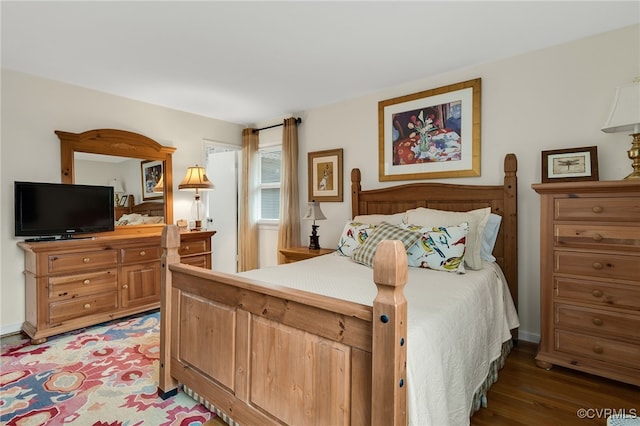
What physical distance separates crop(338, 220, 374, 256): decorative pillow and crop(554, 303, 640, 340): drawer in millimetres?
1429

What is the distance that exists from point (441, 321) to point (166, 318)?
155 centimetres

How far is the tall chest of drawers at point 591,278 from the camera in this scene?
1920 mm

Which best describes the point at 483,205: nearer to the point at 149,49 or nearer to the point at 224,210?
the point at 149,49

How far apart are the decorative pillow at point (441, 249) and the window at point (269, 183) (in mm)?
2591

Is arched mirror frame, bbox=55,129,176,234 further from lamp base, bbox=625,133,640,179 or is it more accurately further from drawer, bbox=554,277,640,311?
lamp base, bbox=625,133,640,179

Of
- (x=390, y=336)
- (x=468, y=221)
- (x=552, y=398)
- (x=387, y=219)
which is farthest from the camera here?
(x=387, y=219)

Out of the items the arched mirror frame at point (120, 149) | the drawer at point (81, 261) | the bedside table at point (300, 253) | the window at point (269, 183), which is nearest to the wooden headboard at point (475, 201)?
the bedside table at point (300, 253)

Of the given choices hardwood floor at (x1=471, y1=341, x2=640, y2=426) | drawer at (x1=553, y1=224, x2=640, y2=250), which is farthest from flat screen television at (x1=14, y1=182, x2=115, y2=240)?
drawer at (x1=553, y1=224, x2=640, y2=250)

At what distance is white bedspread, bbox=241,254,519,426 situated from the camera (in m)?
1.17

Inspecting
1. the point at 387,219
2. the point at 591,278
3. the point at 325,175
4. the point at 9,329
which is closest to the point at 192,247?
the point at 9,329

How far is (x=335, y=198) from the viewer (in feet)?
12.7

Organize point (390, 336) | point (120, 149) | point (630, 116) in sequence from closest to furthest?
point (390, 336) → point (630, 116) → point (120, 149)

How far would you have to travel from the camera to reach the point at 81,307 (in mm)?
2951

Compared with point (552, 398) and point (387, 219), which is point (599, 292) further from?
point (387, 219)
